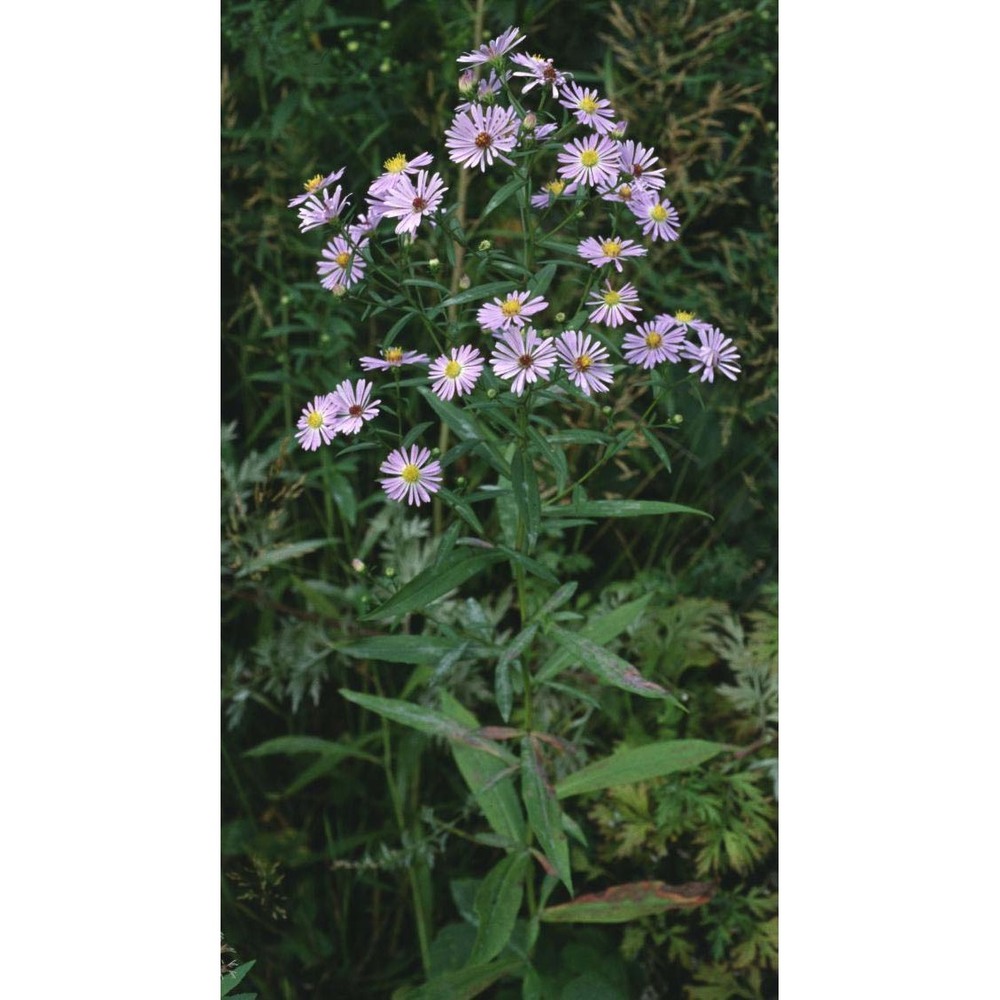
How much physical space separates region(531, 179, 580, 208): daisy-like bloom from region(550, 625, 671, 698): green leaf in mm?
450

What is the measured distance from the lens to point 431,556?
5.29 feet

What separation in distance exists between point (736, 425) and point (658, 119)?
1.65ft

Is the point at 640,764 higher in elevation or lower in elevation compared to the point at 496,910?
higher

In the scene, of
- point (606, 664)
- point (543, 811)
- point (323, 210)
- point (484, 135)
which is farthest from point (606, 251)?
point (543, 811)

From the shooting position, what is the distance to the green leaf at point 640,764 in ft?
4.25

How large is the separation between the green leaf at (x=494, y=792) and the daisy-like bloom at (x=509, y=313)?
523 mm

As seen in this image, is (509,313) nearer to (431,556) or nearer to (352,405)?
(352,405)

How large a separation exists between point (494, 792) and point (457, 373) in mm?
560

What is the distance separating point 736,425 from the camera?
70.9 inches

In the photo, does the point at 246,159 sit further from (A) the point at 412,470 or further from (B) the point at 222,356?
(A) the point at 412,470

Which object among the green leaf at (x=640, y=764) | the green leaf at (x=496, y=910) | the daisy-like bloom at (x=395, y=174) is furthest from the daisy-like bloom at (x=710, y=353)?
the green leaf at (x=496, y=910)

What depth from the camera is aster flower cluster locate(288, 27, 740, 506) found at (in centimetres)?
105

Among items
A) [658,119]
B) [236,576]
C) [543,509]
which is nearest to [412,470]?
[543,509]

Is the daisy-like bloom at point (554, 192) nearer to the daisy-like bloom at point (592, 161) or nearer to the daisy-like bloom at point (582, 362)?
the daisy-like bloom at point (592, 161)
